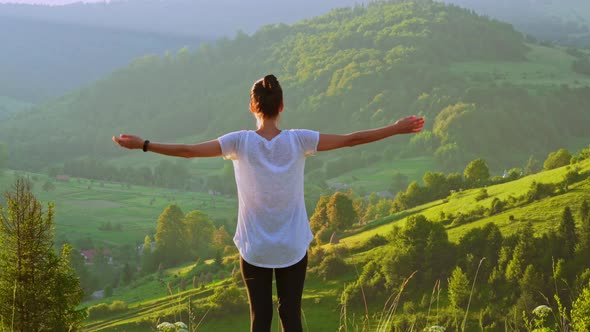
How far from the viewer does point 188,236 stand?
411 ft

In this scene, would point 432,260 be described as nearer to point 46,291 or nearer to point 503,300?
point 503,300

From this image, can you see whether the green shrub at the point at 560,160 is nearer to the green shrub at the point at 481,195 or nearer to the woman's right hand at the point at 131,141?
the green shrub at the point at 481,195

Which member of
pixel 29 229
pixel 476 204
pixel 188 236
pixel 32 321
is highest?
pixel 29 229

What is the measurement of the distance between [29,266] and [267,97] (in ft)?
28.4


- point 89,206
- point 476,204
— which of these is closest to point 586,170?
point 476,204

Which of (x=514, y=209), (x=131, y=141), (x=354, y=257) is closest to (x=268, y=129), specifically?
(x=131, y=141)

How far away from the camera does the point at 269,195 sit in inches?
183

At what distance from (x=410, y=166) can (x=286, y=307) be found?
176518mm

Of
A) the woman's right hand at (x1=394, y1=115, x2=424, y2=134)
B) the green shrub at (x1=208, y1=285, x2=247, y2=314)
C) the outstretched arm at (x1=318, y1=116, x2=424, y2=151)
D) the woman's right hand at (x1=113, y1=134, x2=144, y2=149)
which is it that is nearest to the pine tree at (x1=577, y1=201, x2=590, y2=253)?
the green shrub at (x1=208, y1=285, x2=247, y2=314)

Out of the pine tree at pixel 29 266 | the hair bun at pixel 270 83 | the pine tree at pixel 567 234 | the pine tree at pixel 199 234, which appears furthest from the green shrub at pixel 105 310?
the hair bun at pixel 270 83

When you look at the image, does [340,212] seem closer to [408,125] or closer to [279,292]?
[408,125]

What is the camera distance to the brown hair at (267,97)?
15.4ft

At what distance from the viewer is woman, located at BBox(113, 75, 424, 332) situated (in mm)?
4629

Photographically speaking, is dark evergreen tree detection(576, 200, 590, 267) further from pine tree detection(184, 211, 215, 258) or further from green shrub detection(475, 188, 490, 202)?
pine tree detection(184, 211, 215, 258)
